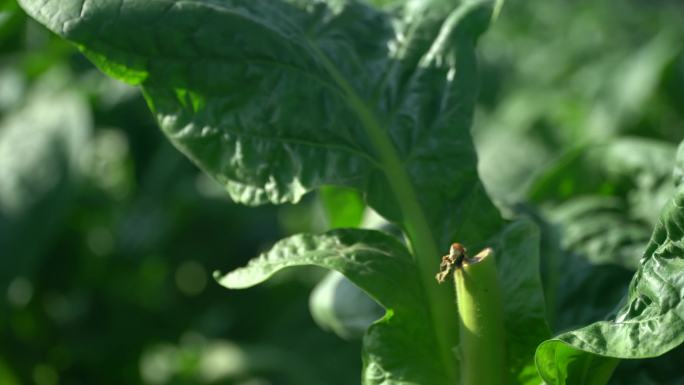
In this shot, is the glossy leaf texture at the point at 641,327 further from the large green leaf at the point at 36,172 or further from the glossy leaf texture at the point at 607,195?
the large green leaf at the point at 36,172

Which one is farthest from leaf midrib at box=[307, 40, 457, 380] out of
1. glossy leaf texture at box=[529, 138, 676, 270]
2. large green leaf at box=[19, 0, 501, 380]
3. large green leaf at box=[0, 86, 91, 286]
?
large green leaf at box=[0, 86, 91, 286]

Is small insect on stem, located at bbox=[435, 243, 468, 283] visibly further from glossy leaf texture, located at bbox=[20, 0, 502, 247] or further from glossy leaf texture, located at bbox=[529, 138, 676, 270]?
glossy leaf texture, located at bbox=[529, 138, 676, 270]

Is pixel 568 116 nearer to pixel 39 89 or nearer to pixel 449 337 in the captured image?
pixel 39 89

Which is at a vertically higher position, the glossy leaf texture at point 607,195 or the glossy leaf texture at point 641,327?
the glossy leaf texture at point 641,327

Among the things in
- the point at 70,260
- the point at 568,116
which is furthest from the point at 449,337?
the point at 568,116

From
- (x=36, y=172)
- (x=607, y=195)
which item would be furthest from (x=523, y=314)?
(x=36, y=172)

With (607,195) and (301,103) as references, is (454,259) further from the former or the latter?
(607,195)

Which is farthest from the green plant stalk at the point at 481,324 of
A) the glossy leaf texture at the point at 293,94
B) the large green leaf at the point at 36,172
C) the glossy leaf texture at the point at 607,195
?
the large green leaf at the point at 36,172
